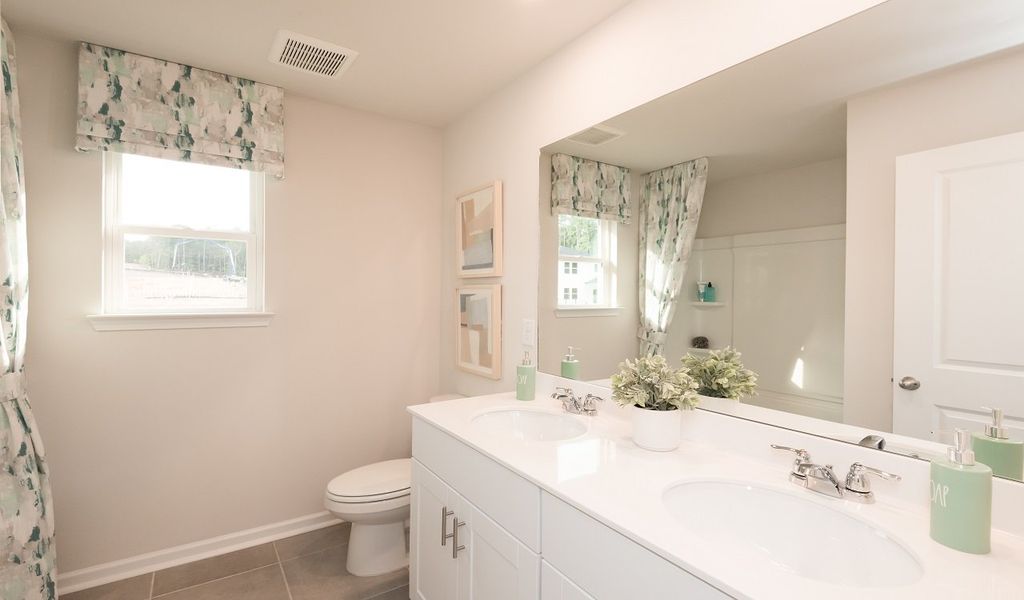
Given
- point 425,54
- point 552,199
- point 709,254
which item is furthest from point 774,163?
point 425,54

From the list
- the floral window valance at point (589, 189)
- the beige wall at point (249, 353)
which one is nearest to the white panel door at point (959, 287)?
the floral window valance at point (589, 189)

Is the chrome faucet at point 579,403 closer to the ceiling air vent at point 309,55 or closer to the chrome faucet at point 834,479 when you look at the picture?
the chrome faucet at point 834,479

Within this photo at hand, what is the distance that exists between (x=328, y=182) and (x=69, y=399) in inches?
59.8

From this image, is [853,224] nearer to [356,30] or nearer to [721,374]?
[721,374]

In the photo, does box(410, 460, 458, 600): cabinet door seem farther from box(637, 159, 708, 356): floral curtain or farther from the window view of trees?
the window view of trees

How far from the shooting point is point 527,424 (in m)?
1.80

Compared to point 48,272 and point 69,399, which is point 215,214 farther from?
point 69,399

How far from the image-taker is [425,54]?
6.50ft

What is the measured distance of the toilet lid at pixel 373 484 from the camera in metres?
1.98

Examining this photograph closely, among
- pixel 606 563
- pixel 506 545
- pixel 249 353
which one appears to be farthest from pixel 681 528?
pixel 249 353

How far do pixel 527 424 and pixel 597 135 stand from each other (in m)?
1.18

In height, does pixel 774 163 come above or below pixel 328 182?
below

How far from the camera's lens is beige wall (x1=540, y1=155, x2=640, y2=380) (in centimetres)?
160

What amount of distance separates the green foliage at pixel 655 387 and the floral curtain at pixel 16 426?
7.02 feet
